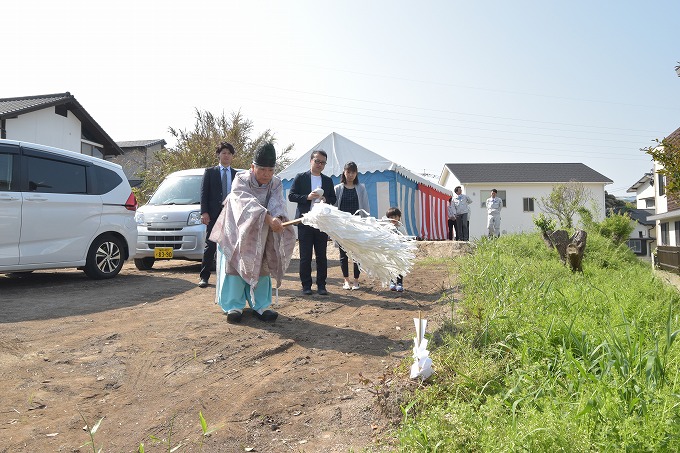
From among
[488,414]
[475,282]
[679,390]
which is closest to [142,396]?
[488,414]

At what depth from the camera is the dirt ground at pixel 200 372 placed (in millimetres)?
2742

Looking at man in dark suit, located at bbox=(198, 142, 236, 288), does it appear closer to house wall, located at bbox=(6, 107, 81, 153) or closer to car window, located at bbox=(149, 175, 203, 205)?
car window, located at bbox=(149, 175, 203, 205)

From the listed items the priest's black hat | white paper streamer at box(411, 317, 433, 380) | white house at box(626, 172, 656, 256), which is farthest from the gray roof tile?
white house at box(626, 172, 656, 256)

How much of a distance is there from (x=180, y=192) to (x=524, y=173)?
122ft

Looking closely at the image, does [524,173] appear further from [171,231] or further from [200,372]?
[200,372]

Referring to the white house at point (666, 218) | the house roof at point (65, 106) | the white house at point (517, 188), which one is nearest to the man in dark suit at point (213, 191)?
the house roof at point (65, 106)

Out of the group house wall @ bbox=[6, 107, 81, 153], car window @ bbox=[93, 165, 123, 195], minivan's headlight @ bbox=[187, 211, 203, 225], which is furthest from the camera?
house wall @ bbox=[6, 107, 81, 153]

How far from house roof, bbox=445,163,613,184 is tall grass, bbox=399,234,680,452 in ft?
125

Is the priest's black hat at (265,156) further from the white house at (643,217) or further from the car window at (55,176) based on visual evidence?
the white house at (643,217)

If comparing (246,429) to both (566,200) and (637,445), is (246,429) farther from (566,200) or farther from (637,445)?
(566,200)

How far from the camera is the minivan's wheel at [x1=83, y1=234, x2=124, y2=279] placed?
25.3ft

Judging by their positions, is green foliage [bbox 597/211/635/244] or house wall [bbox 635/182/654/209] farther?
house wall [bbox 635/182/654/209]

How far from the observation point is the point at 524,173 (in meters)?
42.8

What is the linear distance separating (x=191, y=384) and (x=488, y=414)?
1.89 m
